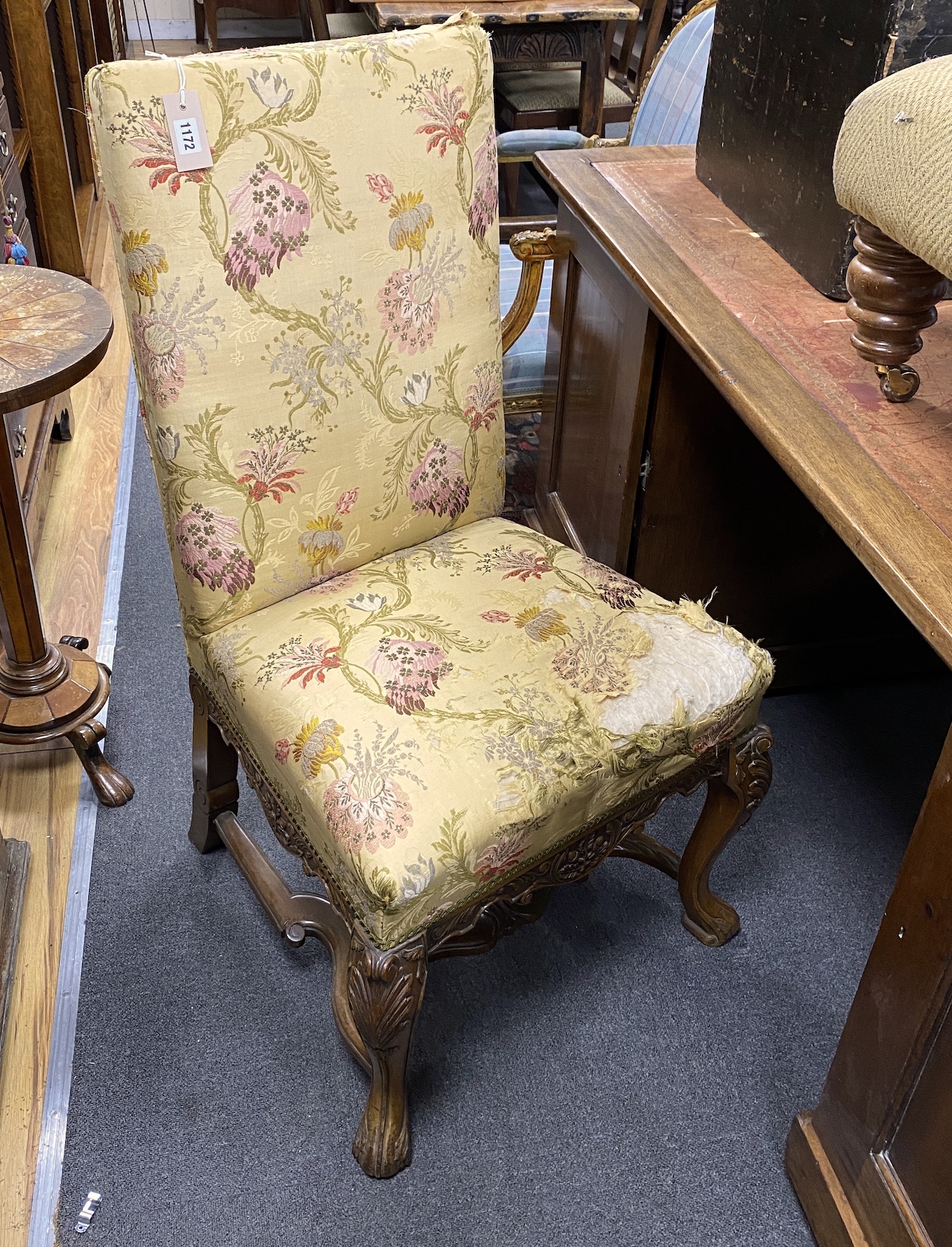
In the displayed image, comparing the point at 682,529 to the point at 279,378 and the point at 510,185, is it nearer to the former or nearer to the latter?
the point at 279,378

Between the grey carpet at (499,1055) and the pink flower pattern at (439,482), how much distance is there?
0.59 meters

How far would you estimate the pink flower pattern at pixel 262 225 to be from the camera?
106 centimetres

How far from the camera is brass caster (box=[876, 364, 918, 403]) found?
1.05 m

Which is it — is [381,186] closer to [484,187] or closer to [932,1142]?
[484,187]

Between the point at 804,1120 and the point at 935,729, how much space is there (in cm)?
86

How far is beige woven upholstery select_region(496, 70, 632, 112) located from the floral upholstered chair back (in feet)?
8.28

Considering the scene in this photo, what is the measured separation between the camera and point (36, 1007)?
1.37 meters

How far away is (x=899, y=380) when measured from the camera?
1.05 meters

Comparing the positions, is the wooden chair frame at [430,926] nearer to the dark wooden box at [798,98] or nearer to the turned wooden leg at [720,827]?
the turned wooden leg at [720,827]

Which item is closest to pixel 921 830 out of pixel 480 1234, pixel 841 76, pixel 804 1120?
pixel 804 1120

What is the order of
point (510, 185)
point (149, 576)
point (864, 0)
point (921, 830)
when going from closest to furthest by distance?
point (921, 830), point (864, 0), point (149, 576), point (510, 185)

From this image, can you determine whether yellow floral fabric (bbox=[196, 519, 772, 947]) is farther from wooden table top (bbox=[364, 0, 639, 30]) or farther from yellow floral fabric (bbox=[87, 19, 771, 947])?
wooden table top (bbox=[364, 0, 639, 30])

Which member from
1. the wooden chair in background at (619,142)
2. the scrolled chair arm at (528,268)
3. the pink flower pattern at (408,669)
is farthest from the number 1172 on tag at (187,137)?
the wooden chair in background at (619,142)

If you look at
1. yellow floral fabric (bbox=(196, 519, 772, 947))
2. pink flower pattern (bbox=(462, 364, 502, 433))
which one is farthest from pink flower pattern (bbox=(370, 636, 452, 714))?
pink flower pattern (bbox=(462, 364, 502, 433))
